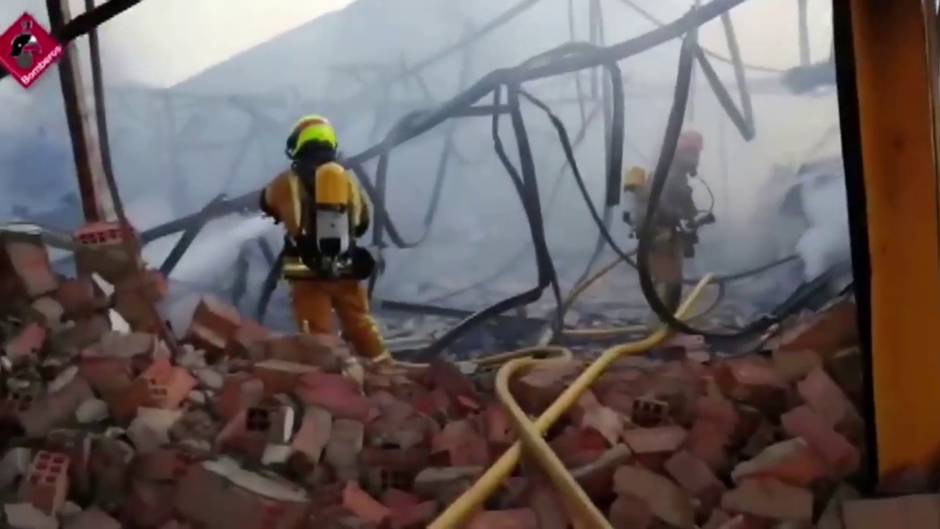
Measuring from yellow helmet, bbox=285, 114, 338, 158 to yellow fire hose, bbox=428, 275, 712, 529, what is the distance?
0.30 m

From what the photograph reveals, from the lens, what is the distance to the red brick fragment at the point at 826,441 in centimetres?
102

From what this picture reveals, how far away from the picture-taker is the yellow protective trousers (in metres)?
1.24

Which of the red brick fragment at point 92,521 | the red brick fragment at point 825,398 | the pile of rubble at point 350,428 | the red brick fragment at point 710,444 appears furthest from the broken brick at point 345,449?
the red brick fragment at point 825,398

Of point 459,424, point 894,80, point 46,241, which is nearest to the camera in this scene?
point 894,80

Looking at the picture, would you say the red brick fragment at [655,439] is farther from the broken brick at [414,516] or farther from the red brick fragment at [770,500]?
the broken brick at [414,516]

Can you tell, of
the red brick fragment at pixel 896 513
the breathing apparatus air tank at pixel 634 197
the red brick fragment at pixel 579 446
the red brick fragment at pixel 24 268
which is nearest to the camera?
the red brick fragment at pixel 896 513

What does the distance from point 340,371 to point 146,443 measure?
0.67ft

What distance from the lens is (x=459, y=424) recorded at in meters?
1.14

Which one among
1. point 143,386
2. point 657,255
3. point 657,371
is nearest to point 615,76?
point 657,255

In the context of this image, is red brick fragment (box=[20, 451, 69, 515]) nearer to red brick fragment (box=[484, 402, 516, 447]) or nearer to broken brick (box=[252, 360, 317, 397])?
broken brick (box=[252, 360, 317, 397])

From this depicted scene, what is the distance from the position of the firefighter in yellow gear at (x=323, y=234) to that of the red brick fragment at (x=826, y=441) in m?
0.44

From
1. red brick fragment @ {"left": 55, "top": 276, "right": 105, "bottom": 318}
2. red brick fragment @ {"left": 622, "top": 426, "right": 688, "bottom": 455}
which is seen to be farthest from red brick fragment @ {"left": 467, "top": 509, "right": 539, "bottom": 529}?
red brick fragment @ {"left": 55, "top": 276, "right": 105, "bottom": 318}

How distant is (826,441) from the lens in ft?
3.36

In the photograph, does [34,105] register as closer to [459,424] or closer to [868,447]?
[459,424]
